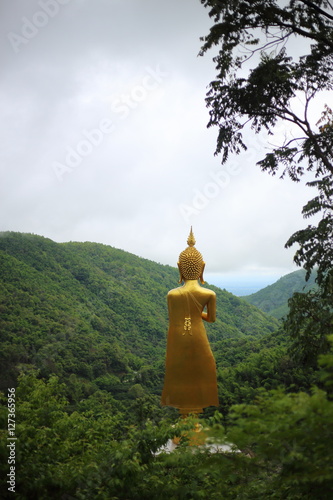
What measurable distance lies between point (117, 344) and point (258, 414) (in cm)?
2256

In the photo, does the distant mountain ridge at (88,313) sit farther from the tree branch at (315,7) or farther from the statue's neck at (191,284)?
the tree branch at (315,7)

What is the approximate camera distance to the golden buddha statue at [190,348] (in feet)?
29.0

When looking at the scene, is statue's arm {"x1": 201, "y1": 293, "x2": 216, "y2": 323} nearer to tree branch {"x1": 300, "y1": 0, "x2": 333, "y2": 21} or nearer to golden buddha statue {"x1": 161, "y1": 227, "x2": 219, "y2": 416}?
golden buddha statue {"x1": 161, "y1": 227, "x2": 219, "y2": 416}

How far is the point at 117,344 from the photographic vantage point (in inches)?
989

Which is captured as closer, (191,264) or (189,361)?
(189,361)

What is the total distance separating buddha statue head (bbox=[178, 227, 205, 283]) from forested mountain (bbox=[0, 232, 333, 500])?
2835 millimetres

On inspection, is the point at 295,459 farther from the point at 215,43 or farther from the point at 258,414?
the point at 215,43

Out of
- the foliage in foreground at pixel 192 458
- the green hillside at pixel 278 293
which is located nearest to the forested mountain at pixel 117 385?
the foliage in foreground at pixel 192 458

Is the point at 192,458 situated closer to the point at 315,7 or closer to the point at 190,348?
the point at 190,348

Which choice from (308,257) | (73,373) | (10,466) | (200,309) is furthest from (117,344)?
(10,466)

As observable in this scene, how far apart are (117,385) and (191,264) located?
41.2 ft

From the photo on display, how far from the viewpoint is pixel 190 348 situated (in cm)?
897

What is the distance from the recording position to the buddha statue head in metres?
9.22

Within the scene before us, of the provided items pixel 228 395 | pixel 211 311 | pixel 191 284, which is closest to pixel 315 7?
pixel 191 284
